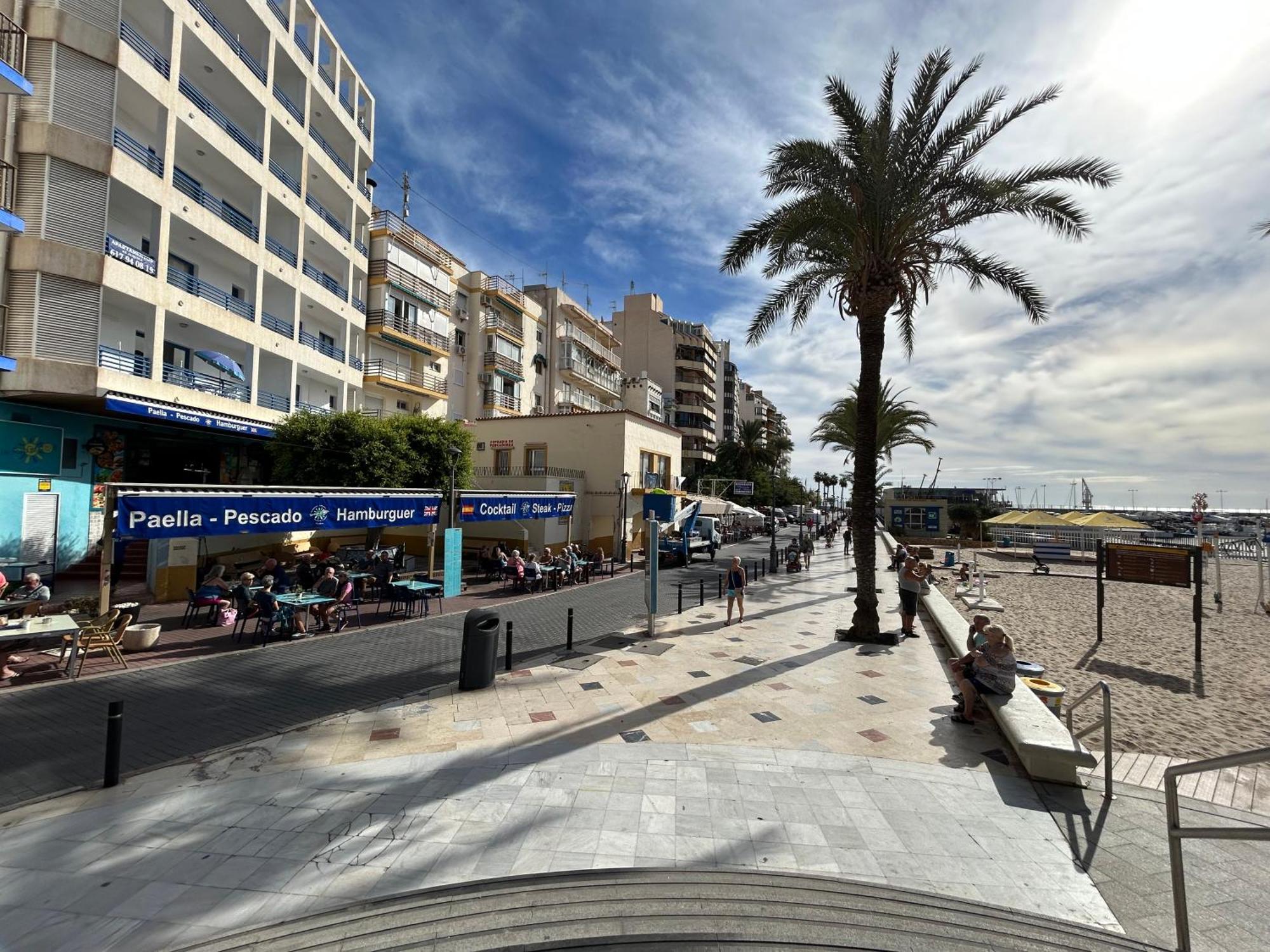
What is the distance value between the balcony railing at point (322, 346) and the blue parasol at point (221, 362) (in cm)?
418

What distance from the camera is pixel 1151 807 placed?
→ 5.02 meters

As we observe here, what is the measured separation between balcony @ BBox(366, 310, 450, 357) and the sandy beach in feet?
92.7

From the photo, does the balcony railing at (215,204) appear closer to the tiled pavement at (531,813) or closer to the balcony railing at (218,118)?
the balcony railing at (218,118)

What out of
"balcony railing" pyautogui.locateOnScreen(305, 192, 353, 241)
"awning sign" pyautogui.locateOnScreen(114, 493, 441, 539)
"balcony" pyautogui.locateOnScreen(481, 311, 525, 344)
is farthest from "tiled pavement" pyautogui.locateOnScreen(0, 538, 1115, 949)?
"balcony" pyautogui.locateOnScreen(481, 311, 525, 344)

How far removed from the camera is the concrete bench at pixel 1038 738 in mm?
5332

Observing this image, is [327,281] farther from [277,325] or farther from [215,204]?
[215,204]

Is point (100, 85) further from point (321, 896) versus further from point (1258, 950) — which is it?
point (1258, 950)

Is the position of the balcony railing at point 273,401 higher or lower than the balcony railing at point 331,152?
lower

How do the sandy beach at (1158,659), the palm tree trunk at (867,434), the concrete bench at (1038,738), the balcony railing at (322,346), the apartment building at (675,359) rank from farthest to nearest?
1. the apartment building at (675,359)
2. the balcony railing at (322,346)
3. the palm tree trunk at (867,434)
4. the sandy beach at (1158,659)
5. the concrete bench at (1038,738)

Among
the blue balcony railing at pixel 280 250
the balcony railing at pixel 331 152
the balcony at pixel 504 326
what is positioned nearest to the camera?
the blue balcony railing at pixel 280 250

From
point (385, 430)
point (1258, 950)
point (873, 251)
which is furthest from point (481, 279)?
point (1258, 950)

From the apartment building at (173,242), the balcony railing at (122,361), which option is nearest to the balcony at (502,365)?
the apartment building at (173,242)

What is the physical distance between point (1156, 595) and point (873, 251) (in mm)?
Result: 17397

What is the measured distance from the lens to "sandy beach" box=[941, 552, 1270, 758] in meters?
6.99
